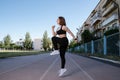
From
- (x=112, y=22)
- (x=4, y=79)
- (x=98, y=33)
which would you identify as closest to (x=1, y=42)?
(x=98, y=33)

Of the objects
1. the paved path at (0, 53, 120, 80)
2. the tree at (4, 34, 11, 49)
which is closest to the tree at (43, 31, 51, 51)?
the tree at (4, 34, 11, 49)

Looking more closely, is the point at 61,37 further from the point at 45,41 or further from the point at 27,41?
the point at 45,41

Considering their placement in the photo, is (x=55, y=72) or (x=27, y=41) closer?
(x=55, y=72)

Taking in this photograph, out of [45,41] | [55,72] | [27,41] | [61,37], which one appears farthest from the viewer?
[45,41]

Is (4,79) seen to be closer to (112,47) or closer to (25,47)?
(112,47)

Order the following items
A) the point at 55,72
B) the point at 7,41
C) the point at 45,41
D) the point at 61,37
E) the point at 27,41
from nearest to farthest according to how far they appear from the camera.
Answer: the point at 61,37 < the point at 55,72 < the point at 7,41 < the point at 27,41 < the point at 45,41

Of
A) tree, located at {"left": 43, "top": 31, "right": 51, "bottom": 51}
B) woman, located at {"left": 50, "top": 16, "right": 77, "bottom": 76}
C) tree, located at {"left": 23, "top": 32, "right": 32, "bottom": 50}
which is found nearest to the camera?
woman, located at {"left": 50, "top": 16, "right": 77, "bottom": 76}

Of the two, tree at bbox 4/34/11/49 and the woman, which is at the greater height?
tree at bbox 4/34/11/49

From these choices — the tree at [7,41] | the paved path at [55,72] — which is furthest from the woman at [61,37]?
the tree at [7,41]

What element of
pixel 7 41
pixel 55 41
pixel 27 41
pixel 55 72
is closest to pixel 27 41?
pixel 27 41

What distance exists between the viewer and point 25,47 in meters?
139

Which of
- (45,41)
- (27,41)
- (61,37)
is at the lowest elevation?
(61,37)

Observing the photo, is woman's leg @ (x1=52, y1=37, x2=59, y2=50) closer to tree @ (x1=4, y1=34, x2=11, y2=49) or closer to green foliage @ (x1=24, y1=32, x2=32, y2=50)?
tree @ (x1=4, y1=34, x2=11, y2=49)

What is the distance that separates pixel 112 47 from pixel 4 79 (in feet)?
54.2
